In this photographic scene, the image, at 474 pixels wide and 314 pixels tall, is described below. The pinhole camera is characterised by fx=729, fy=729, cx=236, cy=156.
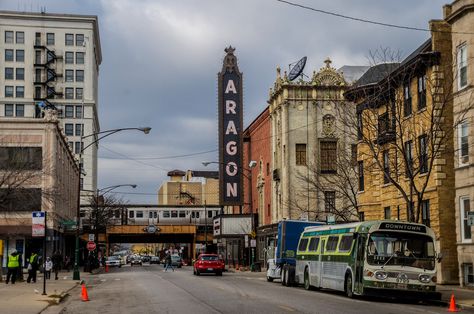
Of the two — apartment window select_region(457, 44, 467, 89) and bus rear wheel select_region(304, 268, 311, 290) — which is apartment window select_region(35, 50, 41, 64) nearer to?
bus rear wheel select_region(304, 268, 311, 290)

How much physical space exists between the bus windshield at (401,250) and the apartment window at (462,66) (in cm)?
984

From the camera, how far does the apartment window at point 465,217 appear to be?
31.3 m

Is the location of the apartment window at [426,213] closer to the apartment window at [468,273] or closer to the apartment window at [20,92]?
the apartment window at [468,273]

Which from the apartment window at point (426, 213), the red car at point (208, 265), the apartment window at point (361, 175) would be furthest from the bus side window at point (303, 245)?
the red car at point (208, 265)

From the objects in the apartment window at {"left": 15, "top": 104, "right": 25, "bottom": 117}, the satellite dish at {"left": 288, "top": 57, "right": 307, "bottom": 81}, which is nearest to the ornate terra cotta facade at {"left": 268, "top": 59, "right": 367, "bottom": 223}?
the satellite dish at {"left": 288, "top": 57, "right": 307, "bottom": 81}

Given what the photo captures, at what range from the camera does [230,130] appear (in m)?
74.0

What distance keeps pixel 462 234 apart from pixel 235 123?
1722 inches

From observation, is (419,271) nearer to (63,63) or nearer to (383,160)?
(383,160)

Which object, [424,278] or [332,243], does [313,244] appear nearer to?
[332,243]

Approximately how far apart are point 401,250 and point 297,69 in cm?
3990

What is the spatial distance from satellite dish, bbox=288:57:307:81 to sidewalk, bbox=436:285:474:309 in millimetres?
32512

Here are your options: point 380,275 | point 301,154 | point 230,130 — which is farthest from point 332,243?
point 230,130

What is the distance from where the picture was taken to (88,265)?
206 feet

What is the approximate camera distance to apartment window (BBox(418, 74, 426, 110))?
34.5 m
